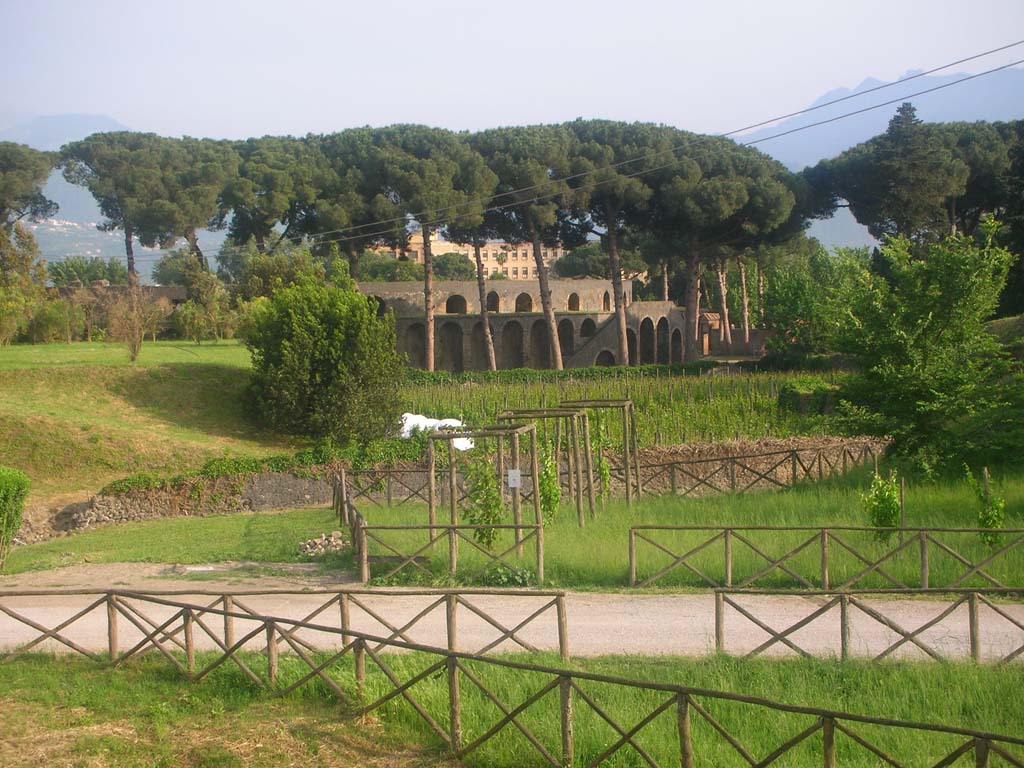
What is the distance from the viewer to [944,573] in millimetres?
11695

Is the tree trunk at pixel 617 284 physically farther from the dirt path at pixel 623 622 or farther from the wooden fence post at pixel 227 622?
the wooden fence post at pixel 227 622

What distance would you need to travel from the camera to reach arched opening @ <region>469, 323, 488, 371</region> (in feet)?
164

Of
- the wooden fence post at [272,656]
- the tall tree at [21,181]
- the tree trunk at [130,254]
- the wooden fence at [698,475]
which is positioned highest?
the tall tree at [21,181]

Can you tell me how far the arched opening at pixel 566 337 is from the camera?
51697 millimetres

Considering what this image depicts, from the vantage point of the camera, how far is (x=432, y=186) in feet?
137

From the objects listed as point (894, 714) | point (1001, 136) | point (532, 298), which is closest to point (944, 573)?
point (894, 714)

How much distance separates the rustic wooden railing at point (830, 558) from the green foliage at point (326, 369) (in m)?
13.7

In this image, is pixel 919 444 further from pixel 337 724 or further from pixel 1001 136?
pixel 1001 136

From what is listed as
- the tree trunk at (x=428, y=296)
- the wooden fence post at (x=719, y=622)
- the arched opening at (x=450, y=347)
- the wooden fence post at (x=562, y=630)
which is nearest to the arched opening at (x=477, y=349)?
the arched opening at (x=450, y=347)

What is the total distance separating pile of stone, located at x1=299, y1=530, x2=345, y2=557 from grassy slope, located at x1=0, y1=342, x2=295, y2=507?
8.66m

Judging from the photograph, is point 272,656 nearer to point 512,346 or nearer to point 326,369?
point 326,369

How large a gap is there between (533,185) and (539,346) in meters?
12.4

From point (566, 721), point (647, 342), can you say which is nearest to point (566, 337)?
point (647, 342)

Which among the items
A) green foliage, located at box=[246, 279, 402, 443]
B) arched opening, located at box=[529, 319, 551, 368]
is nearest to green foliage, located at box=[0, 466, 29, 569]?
green foliage, located at box=[246, 279, 402, 443]
